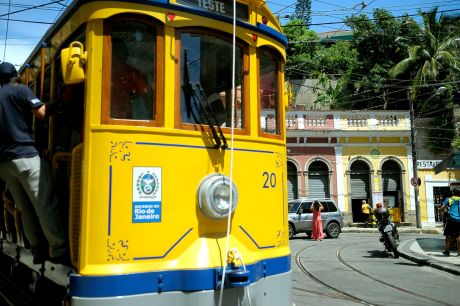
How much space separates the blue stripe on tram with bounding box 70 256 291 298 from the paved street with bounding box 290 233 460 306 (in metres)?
3.60

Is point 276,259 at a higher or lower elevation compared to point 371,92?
lower

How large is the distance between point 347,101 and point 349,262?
23.9 meters

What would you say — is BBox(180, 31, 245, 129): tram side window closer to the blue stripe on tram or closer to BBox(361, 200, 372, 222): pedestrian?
the blue stripe on tram

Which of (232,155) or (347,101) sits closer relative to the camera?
(232,155)

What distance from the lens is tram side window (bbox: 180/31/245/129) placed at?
12.9ft

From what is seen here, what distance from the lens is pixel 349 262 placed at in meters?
11.4

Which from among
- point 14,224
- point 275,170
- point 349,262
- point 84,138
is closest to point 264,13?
point 275,170

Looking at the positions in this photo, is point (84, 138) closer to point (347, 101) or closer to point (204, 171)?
point (204, 171)

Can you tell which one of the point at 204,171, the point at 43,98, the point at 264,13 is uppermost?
the point at 264,13

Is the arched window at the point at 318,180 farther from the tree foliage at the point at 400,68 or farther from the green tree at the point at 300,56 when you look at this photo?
the green tree at the point at 300,56

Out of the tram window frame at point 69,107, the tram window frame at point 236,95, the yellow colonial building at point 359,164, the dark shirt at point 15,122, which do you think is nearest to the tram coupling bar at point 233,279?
the tram window frame at point 236,95

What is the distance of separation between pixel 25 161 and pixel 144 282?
1.36m

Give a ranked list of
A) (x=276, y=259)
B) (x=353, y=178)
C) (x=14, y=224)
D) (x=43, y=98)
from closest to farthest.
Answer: (x=276, y=259) → (x=43, y=98) → (x=14, y=224) → (x=353, y=178)

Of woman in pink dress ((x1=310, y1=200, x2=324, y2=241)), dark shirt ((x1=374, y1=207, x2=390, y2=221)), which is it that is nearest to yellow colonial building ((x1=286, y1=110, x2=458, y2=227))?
woman in pink dress ((x1=310, y1=200, x2=324, y2=241))
